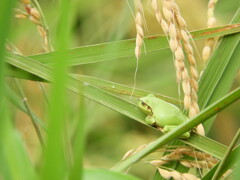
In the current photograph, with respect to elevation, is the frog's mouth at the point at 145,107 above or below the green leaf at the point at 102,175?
below

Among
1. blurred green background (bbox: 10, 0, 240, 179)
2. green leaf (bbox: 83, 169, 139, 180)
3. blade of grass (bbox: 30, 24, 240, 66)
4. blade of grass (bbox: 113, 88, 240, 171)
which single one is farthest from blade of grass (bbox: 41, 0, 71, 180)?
blurred green background (bbox: 10, 0, 240, 179)

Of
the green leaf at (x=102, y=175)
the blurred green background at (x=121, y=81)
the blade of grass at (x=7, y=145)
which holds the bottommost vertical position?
the blurred green background at (x=121, y=81)

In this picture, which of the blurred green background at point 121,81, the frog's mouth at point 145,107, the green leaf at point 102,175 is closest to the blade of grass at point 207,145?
the frog's mouth at point 145,107

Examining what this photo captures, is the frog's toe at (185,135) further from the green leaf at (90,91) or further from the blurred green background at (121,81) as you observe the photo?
the blurred green background at (121,81)

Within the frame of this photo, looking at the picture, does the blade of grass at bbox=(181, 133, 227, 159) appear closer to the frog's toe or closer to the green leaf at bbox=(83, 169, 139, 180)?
the frog's toe

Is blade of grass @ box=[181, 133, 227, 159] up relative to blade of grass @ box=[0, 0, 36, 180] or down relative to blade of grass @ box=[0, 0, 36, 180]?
down

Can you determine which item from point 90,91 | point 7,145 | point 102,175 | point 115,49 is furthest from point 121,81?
point 7,145

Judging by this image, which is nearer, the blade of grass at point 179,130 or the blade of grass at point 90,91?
the blade of grass at point 179,130
